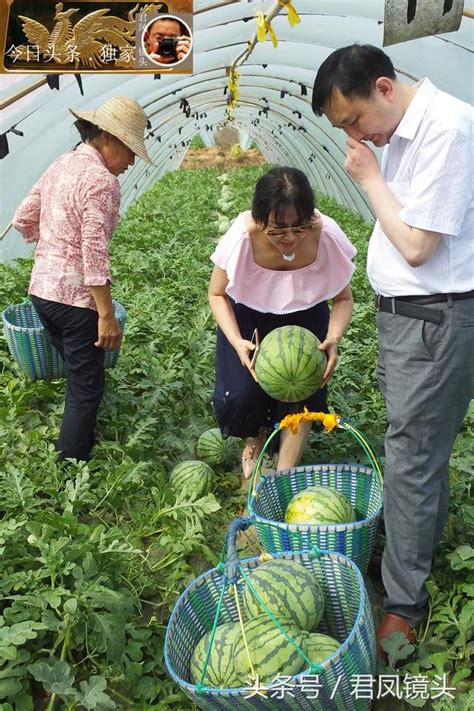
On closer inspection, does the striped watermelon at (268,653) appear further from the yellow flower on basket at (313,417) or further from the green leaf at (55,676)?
the yellow flower on basket at (313,417)

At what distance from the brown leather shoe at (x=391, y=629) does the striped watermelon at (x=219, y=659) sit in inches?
25.4

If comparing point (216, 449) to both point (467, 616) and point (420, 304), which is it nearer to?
point (467, 616)

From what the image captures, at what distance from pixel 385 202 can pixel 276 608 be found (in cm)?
142

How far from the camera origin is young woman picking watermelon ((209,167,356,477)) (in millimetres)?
3316

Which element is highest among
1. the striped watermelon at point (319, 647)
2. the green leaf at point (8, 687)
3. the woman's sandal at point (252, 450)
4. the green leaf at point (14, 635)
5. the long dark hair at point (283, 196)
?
the long dark hair at point (283, 196)

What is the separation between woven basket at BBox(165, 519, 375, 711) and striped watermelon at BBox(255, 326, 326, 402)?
683mm

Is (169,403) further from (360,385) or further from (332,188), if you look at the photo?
(332,188)

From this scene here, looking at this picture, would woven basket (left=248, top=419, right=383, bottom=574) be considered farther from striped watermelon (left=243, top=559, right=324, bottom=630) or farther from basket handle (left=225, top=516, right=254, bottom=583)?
basket handle (left=225, top=516, right=254, bottom=583)

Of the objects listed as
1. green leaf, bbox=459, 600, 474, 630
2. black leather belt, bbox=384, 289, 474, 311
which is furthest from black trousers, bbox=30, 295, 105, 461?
green leaf, bbox=459, 600, 474, 630

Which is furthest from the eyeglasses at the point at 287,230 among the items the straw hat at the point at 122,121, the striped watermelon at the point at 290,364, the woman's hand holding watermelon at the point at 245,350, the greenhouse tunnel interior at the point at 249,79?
the greenhouse tunnel interior at the point at 249,79

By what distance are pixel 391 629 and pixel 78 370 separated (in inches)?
84.9

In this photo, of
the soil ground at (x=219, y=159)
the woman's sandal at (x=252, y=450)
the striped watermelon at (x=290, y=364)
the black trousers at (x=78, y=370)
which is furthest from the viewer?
the soil ground at (x=219, y=159)

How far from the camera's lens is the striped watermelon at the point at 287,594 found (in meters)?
2.36

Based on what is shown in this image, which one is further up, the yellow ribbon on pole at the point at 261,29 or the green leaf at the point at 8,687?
the yellow ribbon on pole at the point at 261,29
